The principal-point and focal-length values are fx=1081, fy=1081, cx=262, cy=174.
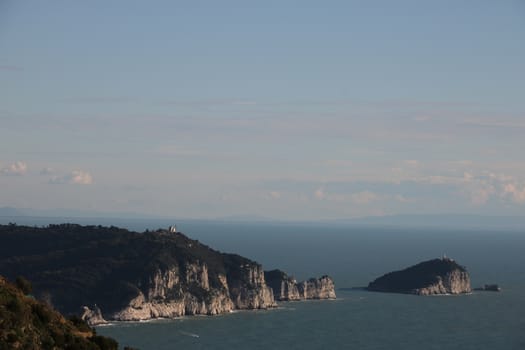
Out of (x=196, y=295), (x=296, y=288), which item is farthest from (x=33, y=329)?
(x=296, y=288)

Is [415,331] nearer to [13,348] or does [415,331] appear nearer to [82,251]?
[82,251]

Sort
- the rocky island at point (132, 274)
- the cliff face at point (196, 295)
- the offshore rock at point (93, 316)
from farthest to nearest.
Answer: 1. the cliff face at point (196, 295)
2. the rocky island at point (132, 274)
3. the offshore rock at point (93, 316)

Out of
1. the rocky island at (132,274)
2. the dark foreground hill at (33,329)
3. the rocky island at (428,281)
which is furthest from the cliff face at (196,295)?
the dark foreground hill at (33,329)

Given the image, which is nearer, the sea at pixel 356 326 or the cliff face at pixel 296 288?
the sea at pixel 356 326

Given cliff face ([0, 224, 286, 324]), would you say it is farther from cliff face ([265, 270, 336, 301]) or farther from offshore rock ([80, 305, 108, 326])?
cliff face ([265, 270, 336, 301])

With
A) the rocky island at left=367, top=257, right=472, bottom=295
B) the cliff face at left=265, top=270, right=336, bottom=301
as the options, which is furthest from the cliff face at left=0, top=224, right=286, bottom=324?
the rocky island at left=367, top=257, right=472, bottom=295

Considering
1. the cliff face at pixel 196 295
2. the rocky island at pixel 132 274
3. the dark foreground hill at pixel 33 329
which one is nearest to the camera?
the dark foreground hill at pixel 33 329

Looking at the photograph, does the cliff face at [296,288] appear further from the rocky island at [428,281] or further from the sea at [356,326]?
the rocky island at [428,281]

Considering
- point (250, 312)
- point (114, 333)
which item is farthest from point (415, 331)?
point (114, 333)
